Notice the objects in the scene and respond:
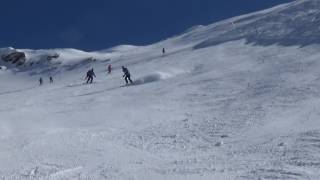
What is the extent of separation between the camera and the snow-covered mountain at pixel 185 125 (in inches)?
558

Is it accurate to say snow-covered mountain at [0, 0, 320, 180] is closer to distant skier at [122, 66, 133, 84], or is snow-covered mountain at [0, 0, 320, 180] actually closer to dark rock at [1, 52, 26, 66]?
distant skier at [122, 66, 133, 84]

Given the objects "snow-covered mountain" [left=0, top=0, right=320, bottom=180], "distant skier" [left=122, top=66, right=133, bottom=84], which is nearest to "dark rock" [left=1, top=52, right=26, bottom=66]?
"snow-covered mountain" [left=0, top=0, right=320, bottom=180]

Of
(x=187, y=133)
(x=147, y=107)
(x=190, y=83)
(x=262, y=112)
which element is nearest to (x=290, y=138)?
(x=187, y=133)

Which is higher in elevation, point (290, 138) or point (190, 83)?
point (190, 83)

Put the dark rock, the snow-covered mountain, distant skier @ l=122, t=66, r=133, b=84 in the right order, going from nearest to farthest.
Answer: the snow-covered mountain → distant skier @ l=122, t=66, r=133, b=84 → the dark rock

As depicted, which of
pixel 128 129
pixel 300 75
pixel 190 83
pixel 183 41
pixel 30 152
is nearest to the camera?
pixel 30 152

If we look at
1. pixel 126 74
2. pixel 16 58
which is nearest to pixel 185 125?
pixel 126 74

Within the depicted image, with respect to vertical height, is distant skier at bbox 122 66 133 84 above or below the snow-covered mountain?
above

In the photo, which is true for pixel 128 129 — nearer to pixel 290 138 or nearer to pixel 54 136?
pixel 54 136

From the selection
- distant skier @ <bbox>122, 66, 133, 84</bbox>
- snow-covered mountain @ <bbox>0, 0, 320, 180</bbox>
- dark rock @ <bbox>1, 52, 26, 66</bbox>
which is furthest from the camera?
dark rock @ <bbox>1, 52, 26, 66</bbox>

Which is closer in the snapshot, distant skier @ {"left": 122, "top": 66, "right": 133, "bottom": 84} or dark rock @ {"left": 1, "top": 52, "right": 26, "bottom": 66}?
distant skier @ {"left": 122, "top": 66, "right": 133, "bottom": 84}

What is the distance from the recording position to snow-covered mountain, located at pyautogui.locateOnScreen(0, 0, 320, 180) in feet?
46.5

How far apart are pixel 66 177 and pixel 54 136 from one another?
4751 millimetres

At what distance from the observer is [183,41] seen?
6906 cm
